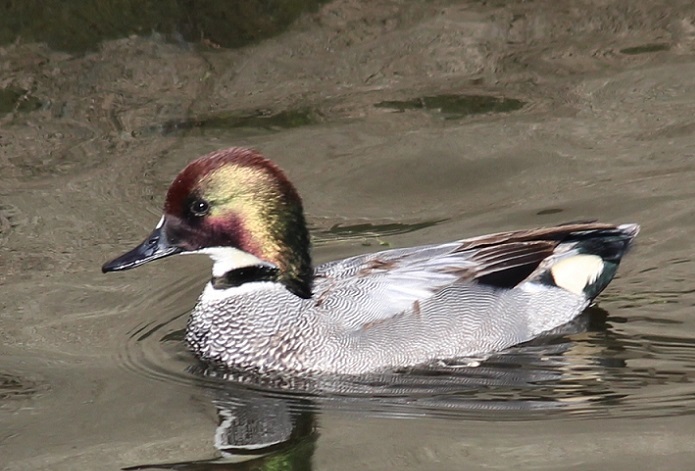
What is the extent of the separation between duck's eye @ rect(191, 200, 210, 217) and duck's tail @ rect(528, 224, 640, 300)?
5.86 feet

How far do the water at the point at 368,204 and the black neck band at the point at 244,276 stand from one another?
0.44 meters

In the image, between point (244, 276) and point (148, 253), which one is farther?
point (244, 276)

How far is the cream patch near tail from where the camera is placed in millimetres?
7250

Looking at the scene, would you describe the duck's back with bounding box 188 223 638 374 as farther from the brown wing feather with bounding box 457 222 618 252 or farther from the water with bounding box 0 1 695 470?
the water with bounding box 0 1 695 470

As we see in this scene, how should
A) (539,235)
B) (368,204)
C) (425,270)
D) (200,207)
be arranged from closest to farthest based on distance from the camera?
(200,207) < (425,270) < (539,235) < (368,204)

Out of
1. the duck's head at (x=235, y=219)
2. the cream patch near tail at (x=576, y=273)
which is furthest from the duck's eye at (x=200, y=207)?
the cream patch near tail at (x=576, y=273)

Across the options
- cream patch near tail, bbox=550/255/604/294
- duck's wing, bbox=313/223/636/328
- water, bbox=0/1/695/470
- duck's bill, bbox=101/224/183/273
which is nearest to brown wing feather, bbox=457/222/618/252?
duck's wing, bbox=313/223/636/328

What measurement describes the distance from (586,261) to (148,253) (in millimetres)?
2351

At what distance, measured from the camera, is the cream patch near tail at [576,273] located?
7.25 metres

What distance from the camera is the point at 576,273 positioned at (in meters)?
7.26

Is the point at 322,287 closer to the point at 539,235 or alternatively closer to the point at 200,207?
the point at 200,207

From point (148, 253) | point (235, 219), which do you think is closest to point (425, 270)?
point (235, 219)

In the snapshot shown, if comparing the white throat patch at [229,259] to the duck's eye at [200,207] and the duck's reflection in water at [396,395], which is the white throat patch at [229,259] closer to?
the duck's eye at [200,207]

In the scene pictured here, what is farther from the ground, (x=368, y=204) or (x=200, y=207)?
(x=368, y=204)
